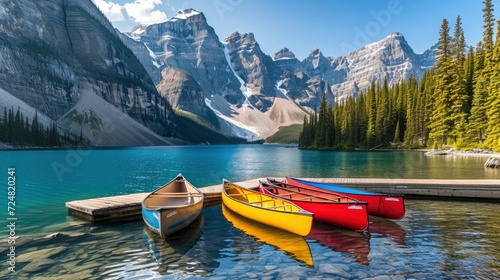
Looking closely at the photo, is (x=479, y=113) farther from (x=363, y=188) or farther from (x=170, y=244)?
(x=170, y=244)

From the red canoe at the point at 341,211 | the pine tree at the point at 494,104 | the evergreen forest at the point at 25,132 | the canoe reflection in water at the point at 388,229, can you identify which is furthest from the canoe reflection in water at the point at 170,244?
the evergreen forest at the point at 25,132

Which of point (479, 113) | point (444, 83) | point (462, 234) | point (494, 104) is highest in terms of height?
point (444, 83)

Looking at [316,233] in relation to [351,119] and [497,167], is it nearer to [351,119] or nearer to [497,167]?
[497,167]

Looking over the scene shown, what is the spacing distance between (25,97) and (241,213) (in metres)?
226

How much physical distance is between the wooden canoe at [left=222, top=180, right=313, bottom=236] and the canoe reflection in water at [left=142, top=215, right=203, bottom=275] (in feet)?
10.2

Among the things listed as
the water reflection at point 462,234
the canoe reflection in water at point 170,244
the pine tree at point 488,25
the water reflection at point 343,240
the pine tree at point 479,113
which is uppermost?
the pine tree at point 488,25

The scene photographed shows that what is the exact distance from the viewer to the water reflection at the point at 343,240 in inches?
543

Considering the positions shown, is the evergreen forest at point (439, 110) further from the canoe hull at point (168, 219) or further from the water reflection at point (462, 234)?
the canoe hull at point (168, 219)

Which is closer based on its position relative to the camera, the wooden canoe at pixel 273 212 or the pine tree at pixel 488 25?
the wooden canoe at pixel 273 212

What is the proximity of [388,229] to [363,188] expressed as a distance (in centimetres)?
1046

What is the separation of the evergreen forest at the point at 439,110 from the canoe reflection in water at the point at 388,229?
53.4m

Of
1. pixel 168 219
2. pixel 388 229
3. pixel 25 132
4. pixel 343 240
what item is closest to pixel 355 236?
pixel 343 240

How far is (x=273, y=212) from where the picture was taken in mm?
16828

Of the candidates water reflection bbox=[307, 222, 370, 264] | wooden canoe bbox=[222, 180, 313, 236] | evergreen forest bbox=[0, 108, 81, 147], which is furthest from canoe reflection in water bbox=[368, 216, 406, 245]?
evergreen forest bbox=[0, 108, 81, 147]
